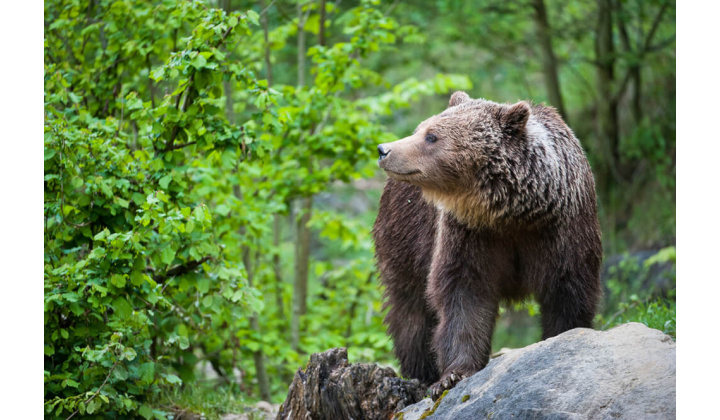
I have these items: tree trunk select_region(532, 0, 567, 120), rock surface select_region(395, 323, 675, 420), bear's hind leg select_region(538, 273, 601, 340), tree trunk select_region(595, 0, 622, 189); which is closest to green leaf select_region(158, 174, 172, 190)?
rock surface select_region(395, 323, 675, 420)

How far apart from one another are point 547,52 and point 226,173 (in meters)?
7.03

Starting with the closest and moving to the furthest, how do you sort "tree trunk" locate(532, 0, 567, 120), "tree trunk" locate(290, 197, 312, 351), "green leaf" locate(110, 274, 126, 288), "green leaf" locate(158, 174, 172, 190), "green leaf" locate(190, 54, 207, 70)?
"green leaf" locate(110, 274, 126, 288)
"green leaf" locate(190, 54, 207, 70)
"green leaf" locate(158, 174, 172, 190)
"tree trunk" locate(290, 197, 312, 351)
"tree trunk" locate(532, 0, 567, 120)

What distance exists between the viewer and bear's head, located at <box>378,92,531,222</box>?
4664mm

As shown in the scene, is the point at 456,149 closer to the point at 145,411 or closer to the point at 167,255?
the point at 167,255

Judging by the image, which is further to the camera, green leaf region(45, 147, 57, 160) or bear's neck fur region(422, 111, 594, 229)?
green leaf region(45, 147, 57, 160)

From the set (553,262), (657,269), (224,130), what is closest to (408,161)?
(553,262)

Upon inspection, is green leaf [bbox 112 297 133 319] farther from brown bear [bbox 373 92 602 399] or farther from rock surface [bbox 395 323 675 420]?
rock surface [bbox 395 323 675 420]

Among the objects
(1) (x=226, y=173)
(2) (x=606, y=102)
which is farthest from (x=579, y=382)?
(2) (x=606, y=102)

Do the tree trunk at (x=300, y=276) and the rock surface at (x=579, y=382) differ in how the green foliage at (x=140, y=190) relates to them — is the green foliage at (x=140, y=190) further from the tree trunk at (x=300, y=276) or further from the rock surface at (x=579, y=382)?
the tree trunk at (x=300, y=276)

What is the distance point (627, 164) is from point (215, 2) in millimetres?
8600

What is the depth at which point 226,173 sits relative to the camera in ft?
25.3

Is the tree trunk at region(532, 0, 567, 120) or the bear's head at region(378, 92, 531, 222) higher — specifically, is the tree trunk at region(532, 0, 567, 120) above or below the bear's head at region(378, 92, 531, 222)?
above

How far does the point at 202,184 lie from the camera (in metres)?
6.95

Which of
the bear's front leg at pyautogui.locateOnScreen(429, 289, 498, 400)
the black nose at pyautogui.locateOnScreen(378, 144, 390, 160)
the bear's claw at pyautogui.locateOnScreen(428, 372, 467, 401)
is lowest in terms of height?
the bear's claw at pyautogui.locateOnScreen(428, 372, 467, 401)
